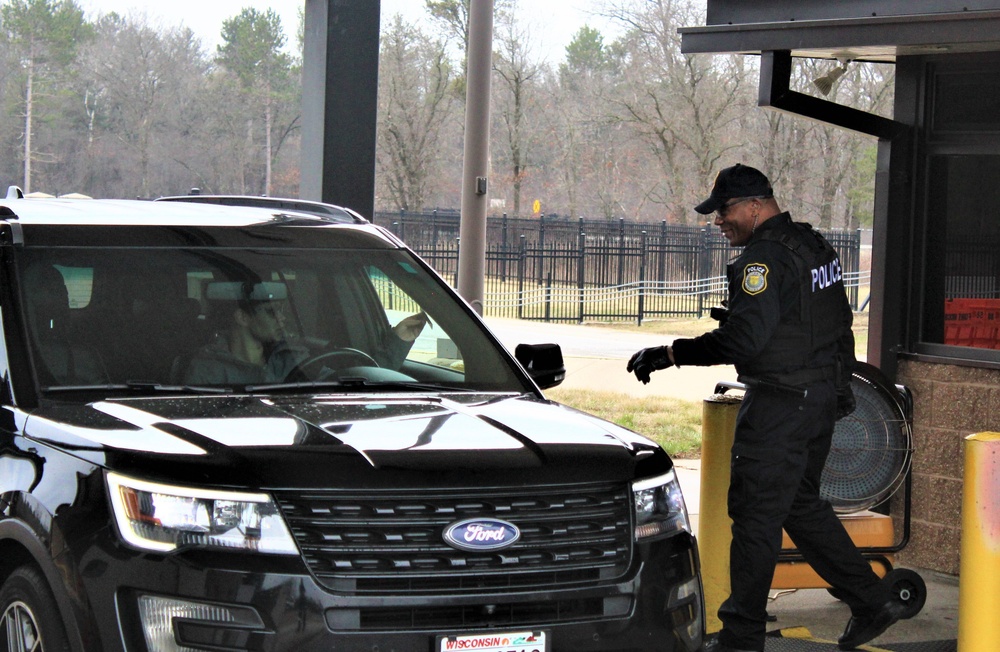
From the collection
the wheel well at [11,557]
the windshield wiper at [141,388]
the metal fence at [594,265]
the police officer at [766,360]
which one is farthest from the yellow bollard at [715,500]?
the metal fence at [594,265]

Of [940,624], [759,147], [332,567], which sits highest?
[759,147]

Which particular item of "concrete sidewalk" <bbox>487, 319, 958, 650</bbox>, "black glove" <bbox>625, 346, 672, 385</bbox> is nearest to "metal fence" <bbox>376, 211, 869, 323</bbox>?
"concrete sidewalk" <bbox>487, 319, 958, 650</bbox>

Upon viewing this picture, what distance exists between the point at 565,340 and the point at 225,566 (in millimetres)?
18665

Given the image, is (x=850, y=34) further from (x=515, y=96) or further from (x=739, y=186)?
(x=515, y=96)

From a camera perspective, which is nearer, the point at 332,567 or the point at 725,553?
the point at 332,567

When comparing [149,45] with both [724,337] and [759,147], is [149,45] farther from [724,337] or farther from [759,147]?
[724,337]

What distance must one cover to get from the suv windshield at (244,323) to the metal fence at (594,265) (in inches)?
911

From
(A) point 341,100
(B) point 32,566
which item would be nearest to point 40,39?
(A) point 341,100

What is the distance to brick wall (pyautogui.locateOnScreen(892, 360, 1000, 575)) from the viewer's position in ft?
21.9

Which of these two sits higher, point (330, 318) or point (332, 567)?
point (330, 318)

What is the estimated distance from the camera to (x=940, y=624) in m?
5.96

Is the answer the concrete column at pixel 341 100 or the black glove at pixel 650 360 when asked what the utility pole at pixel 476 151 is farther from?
the black glove at pixel 650 360

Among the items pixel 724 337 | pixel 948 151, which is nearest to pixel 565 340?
pixel 948 151

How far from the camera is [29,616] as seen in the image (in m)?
3.31
